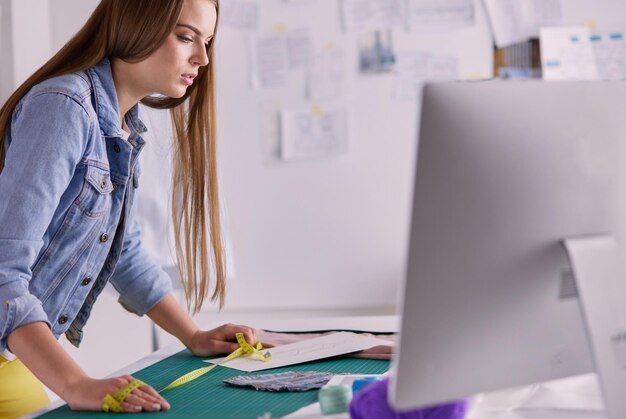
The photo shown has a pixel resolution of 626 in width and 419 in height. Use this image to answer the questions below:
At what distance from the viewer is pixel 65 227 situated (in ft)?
4.31

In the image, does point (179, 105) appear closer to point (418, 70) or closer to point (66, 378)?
point (66, 378)

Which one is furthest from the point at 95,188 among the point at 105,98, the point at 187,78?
the point at 187,78

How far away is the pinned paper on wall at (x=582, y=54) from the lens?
9.61 ft

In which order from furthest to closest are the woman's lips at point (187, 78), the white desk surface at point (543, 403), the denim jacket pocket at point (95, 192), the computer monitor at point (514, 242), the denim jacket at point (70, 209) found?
the woman's lips at point (187, 78) → the denim jacket pocket at point (95, 192) → the denim jacket at point (70, 209) → the white desk surface at point (543, 403) → the computer monitor at point (514, 242)

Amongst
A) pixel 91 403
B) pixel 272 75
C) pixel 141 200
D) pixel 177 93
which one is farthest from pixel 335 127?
pixel 91 403

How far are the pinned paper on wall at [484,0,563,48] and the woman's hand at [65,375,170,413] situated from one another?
2.22 meters

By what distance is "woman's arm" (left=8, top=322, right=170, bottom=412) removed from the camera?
106 cm

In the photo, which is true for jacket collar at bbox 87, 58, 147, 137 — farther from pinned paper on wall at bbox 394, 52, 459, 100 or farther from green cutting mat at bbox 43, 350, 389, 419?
pinned paper on wall at bbox 394, 52, 459, 100

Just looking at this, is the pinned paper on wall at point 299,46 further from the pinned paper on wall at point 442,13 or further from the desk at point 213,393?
the desk at point 213,393

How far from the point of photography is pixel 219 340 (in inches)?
56.2

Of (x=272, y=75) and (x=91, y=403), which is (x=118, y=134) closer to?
(x=91, y=403)

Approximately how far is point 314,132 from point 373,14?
0.47 meters

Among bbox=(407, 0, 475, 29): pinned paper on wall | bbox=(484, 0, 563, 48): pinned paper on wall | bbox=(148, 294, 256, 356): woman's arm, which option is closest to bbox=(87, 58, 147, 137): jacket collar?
bbox=(148, 294, 256, 356): woman's arm

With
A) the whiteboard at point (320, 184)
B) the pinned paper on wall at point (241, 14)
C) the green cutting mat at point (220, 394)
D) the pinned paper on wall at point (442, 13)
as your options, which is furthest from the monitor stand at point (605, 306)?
→ the pinned paper on wall at point (241, 14)
